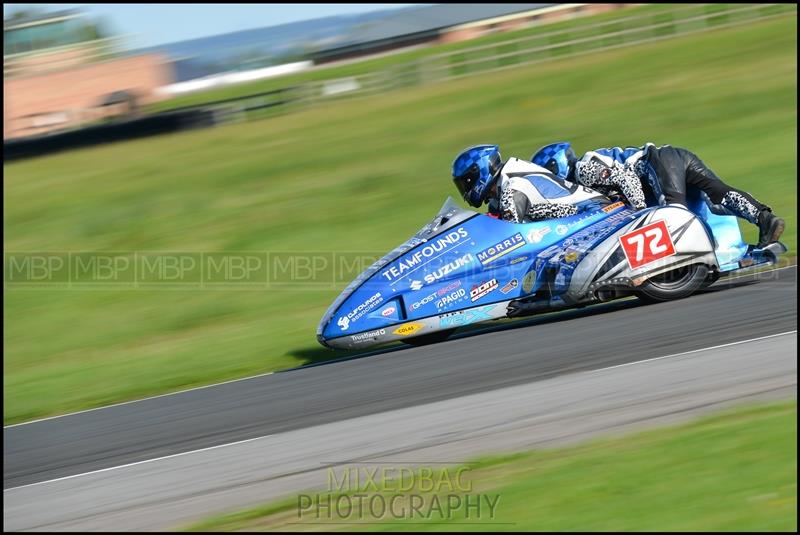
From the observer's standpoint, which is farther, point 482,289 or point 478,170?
point 478,170

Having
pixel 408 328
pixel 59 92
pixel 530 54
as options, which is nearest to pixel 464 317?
pixel 408 328

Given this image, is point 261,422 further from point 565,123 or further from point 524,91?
point 524,91

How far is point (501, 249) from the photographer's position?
25.3ft

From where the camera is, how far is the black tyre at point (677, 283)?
7.79 m

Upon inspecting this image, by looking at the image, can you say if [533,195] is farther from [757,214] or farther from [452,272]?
[757,214]

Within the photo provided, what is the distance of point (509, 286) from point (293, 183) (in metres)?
9.06

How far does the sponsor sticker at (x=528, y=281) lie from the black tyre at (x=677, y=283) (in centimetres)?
85

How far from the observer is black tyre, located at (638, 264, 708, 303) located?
25.6 feet

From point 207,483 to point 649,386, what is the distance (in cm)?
252

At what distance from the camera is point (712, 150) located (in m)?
14.6

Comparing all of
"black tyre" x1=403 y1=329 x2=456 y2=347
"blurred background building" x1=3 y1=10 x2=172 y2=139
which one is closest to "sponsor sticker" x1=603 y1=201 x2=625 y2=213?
"black tyre" x1=403 y1=329 x2=456 y2=347

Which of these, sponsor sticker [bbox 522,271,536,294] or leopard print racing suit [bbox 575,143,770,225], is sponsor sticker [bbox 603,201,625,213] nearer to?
leopard print racing suit [bbox 575,143,770,225]

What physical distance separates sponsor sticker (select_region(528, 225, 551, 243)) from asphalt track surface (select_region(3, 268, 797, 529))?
0.69 meters

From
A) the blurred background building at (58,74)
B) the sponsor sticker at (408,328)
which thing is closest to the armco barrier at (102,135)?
the blurred background building at (58,74)
